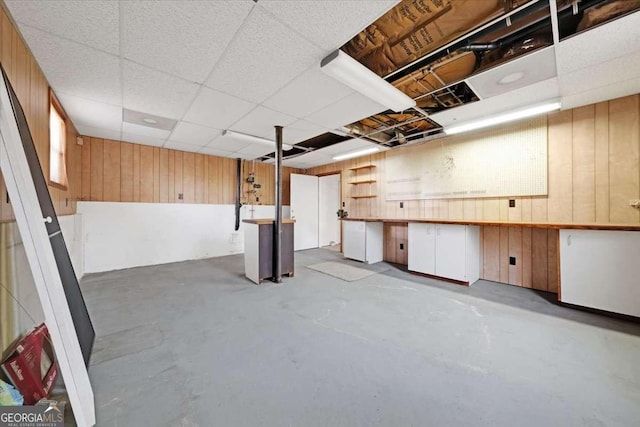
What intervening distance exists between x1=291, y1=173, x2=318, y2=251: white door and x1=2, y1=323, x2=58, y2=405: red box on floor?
5.00m

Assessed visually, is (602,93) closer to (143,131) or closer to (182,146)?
(143,131)

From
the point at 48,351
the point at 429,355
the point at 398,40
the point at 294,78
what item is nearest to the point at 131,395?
the point at 48,351

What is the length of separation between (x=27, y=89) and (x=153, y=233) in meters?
3.33

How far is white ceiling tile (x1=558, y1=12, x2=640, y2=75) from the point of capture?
5.41 ft

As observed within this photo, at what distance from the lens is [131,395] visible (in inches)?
53.6

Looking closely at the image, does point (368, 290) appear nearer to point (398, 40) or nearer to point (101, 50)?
point (398, 40)

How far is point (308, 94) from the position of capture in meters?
2.65

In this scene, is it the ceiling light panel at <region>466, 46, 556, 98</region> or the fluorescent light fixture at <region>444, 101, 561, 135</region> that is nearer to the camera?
the ceiling light panel at <region>466, 46, 556, 98</region>

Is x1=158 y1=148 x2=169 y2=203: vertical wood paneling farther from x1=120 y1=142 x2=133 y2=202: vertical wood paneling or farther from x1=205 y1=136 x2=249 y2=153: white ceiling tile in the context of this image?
x1=205 y1=136 x2=249 y2=153: white ceiling tile

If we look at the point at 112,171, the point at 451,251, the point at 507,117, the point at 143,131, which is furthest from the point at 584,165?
the point at 112,171

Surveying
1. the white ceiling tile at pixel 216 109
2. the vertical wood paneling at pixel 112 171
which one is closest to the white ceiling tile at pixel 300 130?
the white ceiling tile at pixel 216 109

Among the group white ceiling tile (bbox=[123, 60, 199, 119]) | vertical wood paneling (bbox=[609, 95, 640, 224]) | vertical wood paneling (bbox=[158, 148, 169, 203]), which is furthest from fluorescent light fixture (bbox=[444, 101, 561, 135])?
vertical wood paneling (bbox=[158, 148, 169, 203])

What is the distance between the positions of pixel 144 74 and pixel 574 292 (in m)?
5.02

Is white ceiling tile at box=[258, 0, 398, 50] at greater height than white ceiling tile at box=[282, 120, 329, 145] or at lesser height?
lesser
